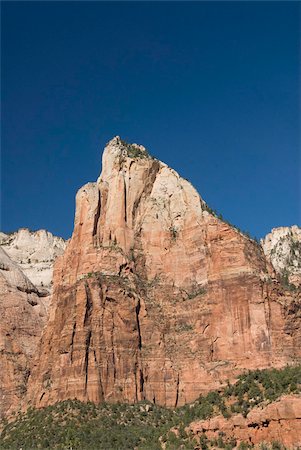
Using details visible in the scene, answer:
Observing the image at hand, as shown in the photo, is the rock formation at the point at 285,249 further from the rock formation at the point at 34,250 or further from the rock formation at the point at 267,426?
the rock formation at the point at 267,426

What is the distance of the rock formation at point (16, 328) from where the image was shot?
133 meters

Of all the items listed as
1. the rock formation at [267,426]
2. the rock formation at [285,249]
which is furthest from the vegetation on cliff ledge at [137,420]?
the rock formation at [285,249]

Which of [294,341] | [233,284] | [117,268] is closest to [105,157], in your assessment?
[117,268]

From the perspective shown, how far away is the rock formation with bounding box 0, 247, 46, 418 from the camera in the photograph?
132875mm

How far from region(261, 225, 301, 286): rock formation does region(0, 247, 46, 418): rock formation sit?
4398cm

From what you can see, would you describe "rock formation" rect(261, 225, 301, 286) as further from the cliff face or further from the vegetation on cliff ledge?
the vegetation on cliff ledge

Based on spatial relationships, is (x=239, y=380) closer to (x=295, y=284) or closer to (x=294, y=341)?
(x=294, y=341)

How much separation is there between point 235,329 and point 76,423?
24.8 meters

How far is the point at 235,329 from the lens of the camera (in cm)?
11338

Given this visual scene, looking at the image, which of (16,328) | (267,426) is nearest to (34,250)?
(16,328)

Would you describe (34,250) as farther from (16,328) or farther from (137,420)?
(137,420)

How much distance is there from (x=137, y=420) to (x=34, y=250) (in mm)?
81826

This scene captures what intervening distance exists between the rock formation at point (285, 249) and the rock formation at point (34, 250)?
46.3 metres

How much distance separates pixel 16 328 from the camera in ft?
469
